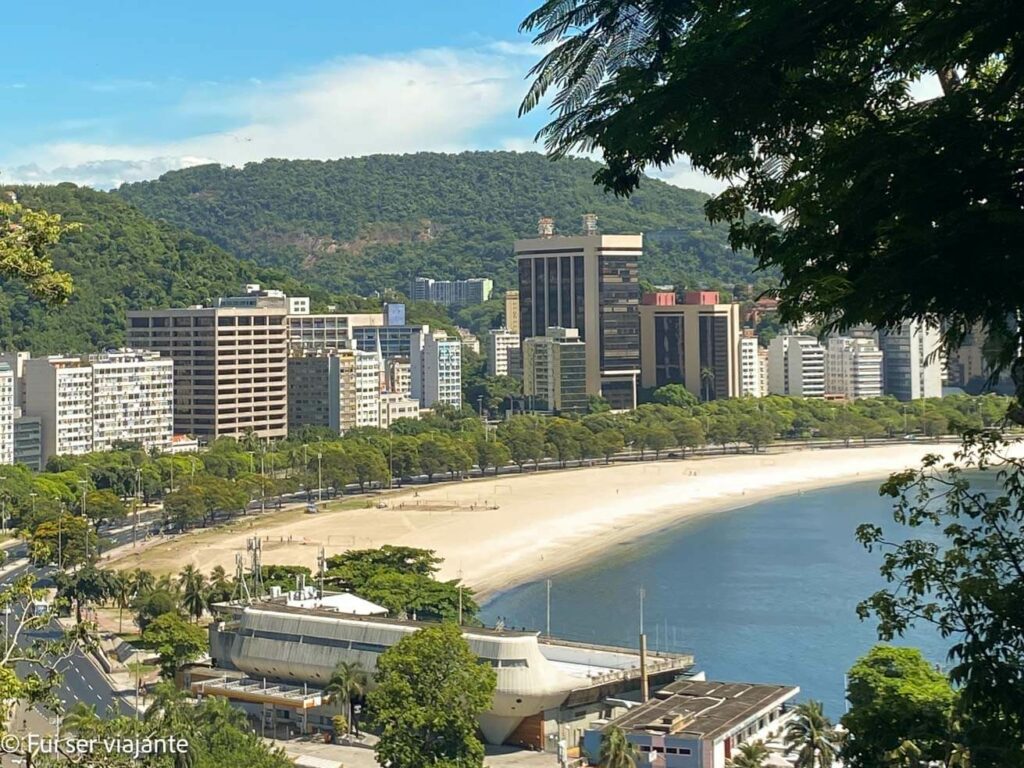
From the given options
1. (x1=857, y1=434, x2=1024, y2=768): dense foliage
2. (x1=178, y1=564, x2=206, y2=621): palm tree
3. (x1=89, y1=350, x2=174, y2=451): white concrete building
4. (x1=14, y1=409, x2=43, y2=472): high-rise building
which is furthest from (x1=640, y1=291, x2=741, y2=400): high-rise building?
(x1=857, y1=434, x2=1024, y2=768): dense foliage

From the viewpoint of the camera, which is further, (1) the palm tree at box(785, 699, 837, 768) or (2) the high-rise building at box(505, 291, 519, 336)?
(2) the high-rise building at box(505, 291, 519, 336)

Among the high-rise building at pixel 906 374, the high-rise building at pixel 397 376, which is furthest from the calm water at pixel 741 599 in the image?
the high-rise building at pixel 906 374

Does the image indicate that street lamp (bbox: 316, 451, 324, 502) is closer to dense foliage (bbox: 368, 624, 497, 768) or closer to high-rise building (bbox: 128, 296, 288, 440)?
high-rise building (bbox: 128, 296, 288, 440)

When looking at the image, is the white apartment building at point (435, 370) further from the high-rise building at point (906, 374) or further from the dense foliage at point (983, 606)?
the dense foliage at point (983, 606)

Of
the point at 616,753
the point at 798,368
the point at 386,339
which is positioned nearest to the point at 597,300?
the point at 386,339

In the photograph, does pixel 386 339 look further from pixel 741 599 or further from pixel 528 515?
pixel 741 599

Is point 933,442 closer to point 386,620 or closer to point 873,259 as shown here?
point 386,620
